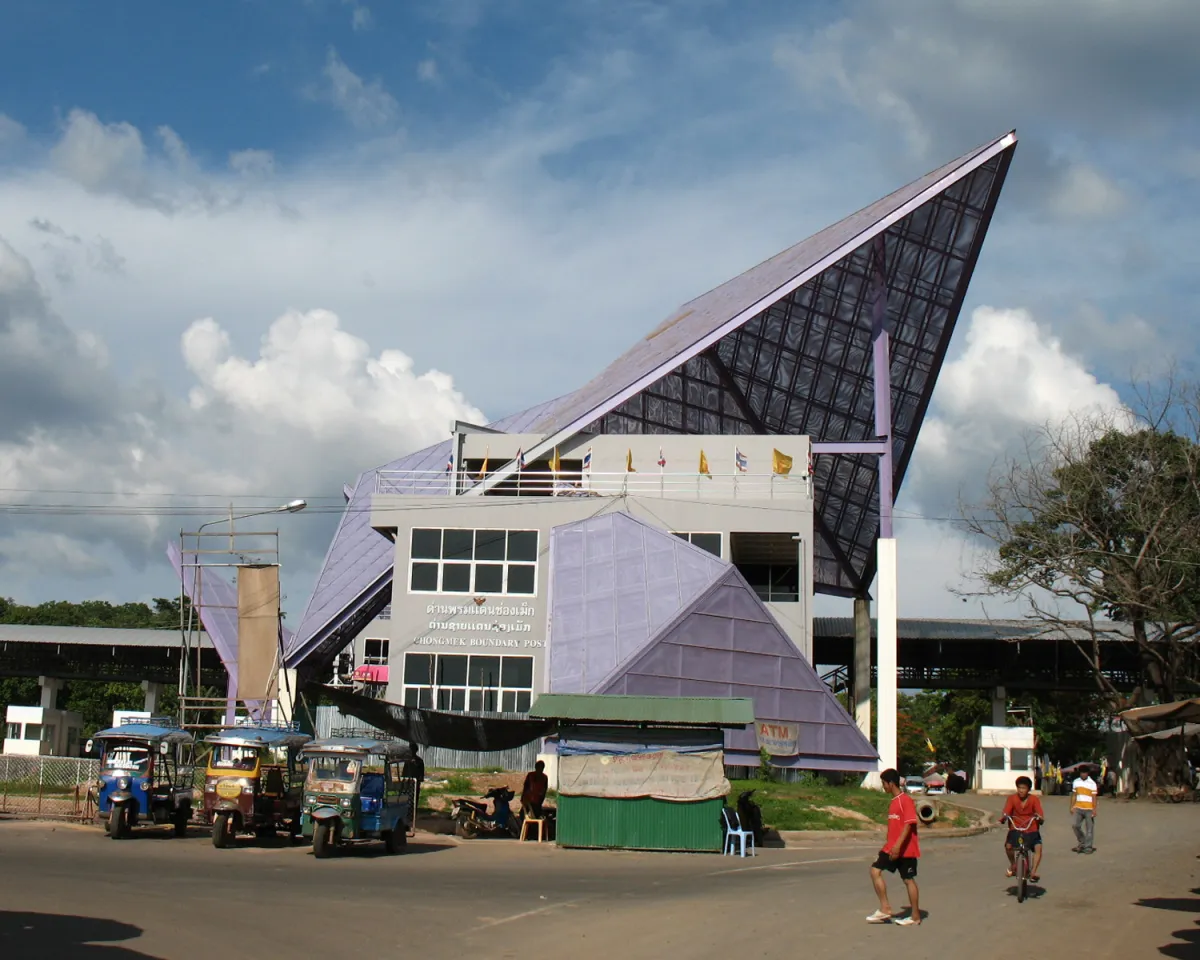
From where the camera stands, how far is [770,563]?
141 ft

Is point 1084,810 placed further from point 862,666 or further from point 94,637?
point 94,637

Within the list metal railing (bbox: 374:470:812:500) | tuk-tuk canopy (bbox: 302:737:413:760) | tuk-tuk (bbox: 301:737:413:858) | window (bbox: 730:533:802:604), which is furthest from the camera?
window (bbox: 730:533:802:604)

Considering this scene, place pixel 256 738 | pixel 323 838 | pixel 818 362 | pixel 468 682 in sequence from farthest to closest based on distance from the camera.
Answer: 1. pixel 818 362
2. pixel 468 682
3. pixel 256 738
4. pixel 323 838

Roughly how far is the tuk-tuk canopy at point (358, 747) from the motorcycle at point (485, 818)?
2.62 metres

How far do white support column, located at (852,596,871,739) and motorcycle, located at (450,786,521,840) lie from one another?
24.6m

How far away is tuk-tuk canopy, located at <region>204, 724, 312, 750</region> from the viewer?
68.3 feet

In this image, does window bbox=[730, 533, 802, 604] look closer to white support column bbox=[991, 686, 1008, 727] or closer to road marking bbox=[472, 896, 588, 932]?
white support column bbox=[991, 686, 1008, 727]

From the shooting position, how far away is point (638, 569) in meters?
34.5

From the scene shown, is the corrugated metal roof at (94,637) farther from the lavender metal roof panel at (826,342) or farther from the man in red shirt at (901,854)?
the man in red shirt at (901,854)

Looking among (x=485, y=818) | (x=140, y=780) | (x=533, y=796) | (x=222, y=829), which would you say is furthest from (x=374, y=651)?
(x=222, y=829)

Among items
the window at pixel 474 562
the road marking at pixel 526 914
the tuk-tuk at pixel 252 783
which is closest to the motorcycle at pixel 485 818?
the tuk-tuk at pixel 252 783

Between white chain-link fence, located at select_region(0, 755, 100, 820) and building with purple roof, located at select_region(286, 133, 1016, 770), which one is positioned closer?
white chain-link fence, located at select_region(0, 755, 100, 820)

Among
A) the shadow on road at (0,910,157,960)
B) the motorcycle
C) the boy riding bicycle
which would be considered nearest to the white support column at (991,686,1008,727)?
the motorcycle

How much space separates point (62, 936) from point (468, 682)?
2640 centimetres
